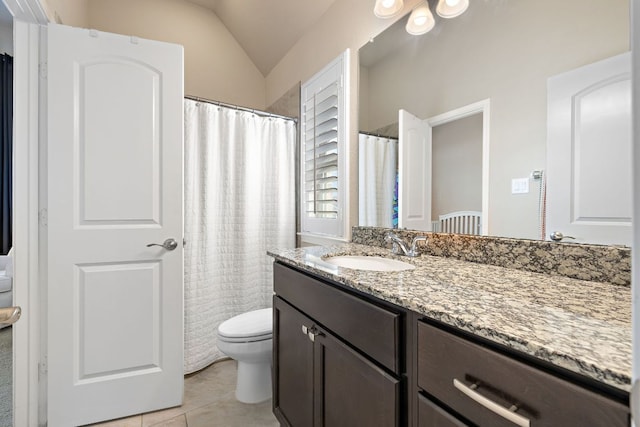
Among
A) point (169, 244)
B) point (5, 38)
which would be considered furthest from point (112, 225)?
point (5, 38)

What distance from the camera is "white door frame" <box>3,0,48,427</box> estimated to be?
1444 millimetres

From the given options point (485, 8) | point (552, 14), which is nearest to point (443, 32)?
point (485, 8)

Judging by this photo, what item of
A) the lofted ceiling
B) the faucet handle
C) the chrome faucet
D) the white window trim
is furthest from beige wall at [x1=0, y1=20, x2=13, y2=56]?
the faucet handle

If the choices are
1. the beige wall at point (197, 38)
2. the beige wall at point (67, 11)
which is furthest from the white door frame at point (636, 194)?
the beige wall at point (197, 38)

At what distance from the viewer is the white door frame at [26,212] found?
1.44m

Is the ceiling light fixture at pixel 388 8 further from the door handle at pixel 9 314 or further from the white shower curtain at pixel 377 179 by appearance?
the door handle at pixel 9 314

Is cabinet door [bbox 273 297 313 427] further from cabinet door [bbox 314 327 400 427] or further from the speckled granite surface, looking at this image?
the speckled granite surface

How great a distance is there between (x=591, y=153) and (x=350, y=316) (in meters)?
0.85

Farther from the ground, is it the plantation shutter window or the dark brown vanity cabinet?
the plantation shutter window

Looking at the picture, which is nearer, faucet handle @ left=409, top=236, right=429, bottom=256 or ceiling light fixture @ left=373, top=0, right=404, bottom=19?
faucet handle @ left=409, top=236, right=429, bottom=256

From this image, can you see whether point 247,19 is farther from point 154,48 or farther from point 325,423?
point 325,423

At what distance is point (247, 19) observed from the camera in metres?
2.63

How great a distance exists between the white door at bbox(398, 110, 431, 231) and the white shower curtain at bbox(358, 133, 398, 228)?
6 centimetres

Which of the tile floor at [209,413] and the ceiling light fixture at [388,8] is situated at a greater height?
the ceiling light fixture at [388,8]
